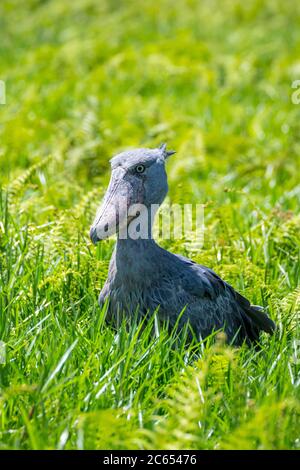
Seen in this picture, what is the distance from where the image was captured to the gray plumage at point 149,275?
4234 mm

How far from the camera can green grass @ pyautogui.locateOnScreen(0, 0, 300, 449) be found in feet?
11.0

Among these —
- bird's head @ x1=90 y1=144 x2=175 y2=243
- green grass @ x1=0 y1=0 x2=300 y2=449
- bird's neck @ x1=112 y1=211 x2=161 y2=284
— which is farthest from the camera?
bird's neck @ x1=112 y1=211 x2=161 y2=284

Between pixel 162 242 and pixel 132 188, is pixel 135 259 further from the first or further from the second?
pixel 162 242

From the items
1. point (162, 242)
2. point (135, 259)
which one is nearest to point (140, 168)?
point (135, 259)

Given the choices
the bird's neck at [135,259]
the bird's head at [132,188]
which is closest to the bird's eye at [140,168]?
the bird's head at [132,188]

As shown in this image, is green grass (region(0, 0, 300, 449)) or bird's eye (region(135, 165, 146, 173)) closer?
green grass (region(0, 0, 300, 449))

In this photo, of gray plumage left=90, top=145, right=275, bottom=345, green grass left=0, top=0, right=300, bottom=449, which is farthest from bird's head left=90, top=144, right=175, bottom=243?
green grass left=0, top=0, right=300, bottom=449

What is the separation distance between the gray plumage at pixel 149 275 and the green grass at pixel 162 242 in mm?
169

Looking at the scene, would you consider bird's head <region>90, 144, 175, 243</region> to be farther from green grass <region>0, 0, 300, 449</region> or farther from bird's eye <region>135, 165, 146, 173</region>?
green grass <region>0, 0, 300, 449</region>

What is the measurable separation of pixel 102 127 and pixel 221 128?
1.33 metres

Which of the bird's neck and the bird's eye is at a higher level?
the bird's eye

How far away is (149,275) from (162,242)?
4.03 feet

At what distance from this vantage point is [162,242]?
18.1 ft
